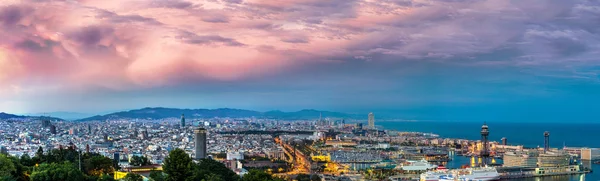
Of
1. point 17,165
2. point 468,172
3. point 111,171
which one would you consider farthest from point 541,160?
point 17,165

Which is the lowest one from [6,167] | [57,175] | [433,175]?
[433,175]

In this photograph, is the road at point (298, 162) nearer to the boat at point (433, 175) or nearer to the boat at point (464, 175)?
the boat at point (433, 175)

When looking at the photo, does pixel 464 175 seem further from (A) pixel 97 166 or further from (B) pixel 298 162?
(A) pixel 97 166

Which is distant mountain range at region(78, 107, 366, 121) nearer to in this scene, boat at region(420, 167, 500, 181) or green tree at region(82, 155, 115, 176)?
boat at region(420, 167, 500, 181)

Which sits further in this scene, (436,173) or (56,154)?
(436,173)

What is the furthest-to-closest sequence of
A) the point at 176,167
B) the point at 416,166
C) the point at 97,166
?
the point at 416,166, the point at 97,166, the point at 176,167

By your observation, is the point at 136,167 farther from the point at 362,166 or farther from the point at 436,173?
the point at 362,166

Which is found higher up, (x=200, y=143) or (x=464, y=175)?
(x=200, y=143)

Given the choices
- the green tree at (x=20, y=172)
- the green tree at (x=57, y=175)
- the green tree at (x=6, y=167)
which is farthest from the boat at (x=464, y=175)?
→ the green tree at (x=6, y=167)

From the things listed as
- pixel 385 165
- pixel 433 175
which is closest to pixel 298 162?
pixel 385 165
